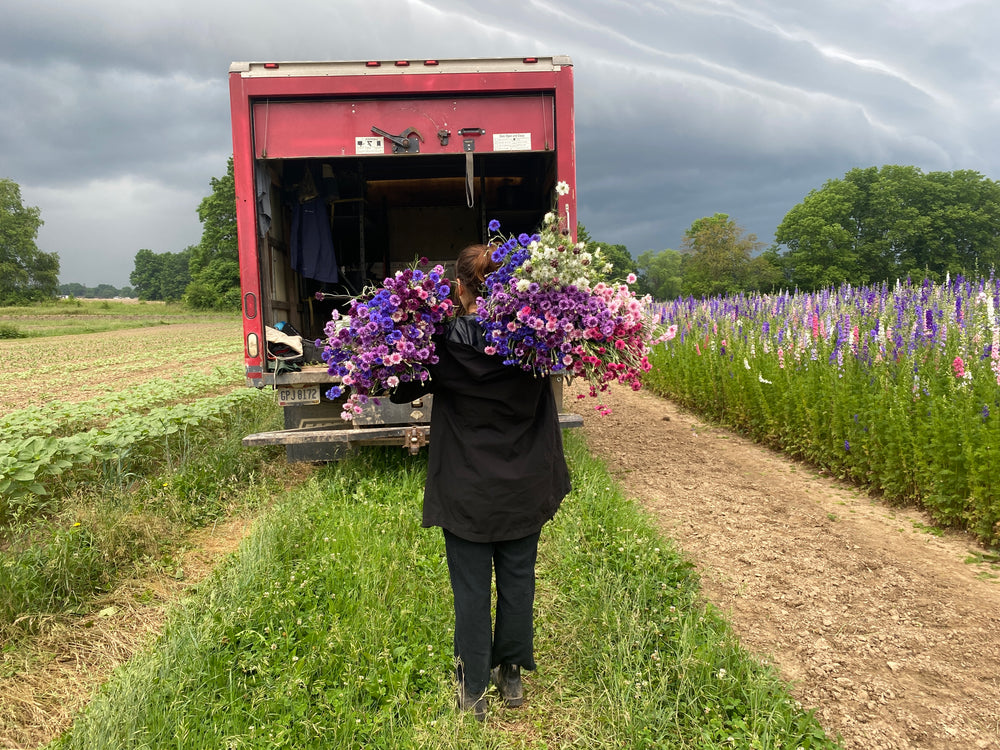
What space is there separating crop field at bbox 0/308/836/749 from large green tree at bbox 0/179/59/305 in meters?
79.5

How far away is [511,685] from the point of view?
8.88 feet

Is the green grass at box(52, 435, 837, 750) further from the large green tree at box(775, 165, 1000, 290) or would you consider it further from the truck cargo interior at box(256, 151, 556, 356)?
the large green tree at box(775, 165, 1000, 290)

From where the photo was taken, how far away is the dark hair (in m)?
2.37

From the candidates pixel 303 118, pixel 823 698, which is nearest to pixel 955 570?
pixel 823 698

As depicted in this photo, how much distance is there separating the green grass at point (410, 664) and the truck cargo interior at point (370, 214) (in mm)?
2750

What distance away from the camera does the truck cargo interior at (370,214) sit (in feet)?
20.5

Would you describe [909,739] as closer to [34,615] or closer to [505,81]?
[34,615]

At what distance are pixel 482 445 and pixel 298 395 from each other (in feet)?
11.3

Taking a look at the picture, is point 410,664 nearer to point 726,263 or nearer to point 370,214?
point 370,214

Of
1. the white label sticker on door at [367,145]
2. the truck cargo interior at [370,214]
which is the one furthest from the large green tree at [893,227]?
the white label sticker on door at [367,145]

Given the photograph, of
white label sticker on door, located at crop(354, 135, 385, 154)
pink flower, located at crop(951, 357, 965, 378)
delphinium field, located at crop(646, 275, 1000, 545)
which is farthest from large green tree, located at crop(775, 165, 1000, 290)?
white label sticker on door, located at crop(354, 135, 385, 154)

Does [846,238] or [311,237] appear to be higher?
[846,238]

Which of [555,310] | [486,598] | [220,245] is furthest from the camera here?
[220,245]

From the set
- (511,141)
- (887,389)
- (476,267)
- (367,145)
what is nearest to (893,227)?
(887,389)
